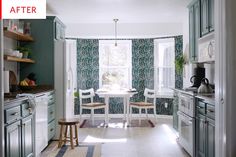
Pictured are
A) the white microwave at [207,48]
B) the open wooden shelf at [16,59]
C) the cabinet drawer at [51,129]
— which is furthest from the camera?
the cabinet drawer at [51,129]

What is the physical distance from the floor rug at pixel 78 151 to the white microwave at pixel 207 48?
2.09 metres

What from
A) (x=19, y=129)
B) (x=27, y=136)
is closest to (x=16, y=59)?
(x=27, y=136)

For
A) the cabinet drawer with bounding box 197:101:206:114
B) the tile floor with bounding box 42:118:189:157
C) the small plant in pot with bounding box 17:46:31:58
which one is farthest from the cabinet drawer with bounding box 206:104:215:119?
the small plant in pot with bounding box 17:46:31:58

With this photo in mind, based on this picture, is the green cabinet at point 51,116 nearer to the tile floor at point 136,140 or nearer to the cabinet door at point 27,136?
the tile floor at point 136,140

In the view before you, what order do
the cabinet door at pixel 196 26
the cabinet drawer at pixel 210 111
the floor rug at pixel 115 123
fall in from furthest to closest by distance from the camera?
1. the floor rug at pixel 115 123
2. the cabinet door at pixel 196 26
3. the cabinet drawer at pixel 210 111

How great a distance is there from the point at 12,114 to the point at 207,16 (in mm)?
2985

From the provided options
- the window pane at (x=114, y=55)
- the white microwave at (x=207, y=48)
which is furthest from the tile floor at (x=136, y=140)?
the window pane at (x=114, y=55)

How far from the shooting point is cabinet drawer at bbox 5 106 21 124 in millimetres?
2781

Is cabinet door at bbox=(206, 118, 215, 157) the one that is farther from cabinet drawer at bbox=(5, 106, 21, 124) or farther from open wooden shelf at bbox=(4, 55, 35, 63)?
open wooden shelf at bbox=(4, 55, 35, 63)

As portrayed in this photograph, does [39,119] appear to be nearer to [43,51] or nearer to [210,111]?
[43,51]

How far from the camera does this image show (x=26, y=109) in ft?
11.4

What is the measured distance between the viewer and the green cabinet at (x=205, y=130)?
3.04m

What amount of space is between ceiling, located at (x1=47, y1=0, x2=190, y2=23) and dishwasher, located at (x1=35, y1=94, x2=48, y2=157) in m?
1.75

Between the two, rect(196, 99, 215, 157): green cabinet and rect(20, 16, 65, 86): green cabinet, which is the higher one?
rect(20, 16, 65, 86): green cabinet
